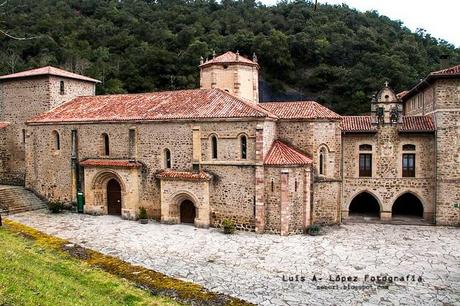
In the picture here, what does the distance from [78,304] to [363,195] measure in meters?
23.0

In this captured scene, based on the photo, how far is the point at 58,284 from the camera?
1031 centimetres

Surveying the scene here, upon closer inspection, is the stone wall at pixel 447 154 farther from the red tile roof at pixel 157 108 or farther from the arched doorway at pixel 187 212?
the arched doorway at pixel 187 212

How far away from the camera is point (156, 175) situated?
23141mm

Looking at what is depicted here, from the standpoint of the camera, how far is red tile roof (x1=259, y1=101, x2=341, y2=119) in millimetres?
22781

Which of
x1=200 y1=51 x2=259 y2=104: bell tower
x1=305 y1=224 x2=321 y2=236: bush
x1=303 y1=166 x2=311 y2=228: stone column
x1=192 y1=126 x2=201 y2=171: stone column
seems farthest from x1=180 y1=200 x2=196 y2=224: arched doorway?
x1=200 y1=51 x2=259 y2=104: bell tower

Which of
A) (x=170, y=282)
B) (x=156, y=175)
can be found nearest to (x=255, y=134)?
(x=156, y=175)

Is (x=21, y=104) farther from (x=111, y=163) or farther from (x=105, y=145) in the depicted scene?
(x=111, y=163)

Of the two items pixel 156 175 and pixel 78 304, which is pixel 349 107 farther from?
pixel 78 304

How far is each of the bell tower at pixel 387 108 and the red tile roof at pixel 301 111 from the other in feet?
9.73

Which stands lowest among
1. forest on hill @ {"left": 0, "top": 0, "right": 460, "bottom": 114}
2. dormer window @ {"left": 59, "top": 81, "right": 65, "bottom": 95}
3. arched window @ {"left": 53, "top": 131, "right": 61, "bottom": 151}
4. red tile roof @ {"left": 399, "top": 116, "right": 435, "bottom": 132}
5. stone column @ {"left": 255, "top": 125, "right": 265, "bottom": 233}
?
stone column @ {"left": 255, "top": 125, "right": 265, "bottom": 233}

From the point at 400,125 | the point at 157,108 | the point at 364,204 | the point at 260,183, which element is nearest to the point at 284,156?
the point at 260,183

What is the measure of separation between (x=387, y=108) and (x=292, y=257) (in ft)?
40.6

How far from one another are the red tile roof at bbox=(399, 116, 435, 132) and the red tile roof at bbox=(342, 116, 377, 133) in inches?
69.6

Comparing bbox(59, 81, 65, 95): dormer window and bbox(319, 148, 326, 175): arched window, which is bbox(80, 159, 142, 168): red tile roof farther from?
bbox(319, 148, 326, 175): arched window
